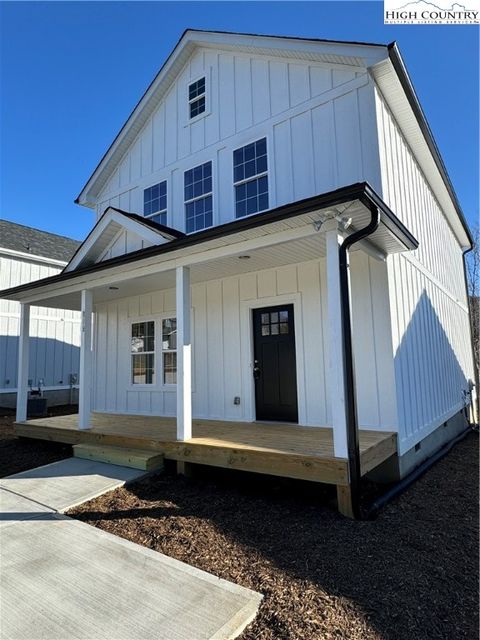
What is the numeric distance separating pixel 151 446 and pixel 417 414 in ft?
13.9

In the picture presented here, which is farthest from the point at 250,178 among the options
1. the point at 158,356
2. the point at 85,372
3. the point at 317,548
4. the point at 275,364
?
the point at 317,548

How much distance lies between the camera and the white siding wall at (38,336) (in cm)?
1280

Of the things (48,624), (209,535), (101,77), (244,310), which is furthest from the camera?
(101,77)

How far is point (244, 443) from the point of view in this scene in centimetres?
503

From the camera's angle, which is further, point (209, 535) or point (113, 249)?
point (113, 249)

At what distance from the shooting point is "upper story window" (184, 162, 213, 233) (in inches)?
314

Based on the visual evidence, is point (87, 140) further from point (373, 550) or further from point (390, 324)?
point (373, 550)

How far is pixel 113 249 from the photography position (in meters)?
7.32

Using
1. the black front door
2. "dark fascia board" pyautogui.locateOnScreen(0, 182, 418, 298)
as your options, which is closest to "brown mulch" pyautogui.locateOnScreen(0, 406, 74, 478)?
"dark fascia board" pyautogui.locateOnScreen(0, 182, 418, 298)

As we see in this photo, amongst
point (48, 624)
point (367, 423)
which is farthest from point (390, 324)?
point (48, 624)

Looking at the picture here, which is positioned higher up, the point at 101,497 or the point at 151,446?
the point at 151,446

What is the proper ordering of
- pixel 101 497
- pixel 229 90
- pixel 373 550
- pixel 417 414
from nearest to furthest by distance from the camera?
pixel 373 550, pixel 101 497, pixel 417 414, pixel 229 90

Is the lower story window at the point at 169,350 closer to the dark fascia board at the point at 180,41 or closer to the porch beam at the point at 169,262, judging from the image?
the porch beam at the point at 169,262

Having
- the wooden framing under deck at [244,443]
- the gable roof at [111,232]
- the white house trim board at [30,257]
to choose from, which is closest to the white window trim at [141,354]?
the wooden framing under deck at [244,443]
